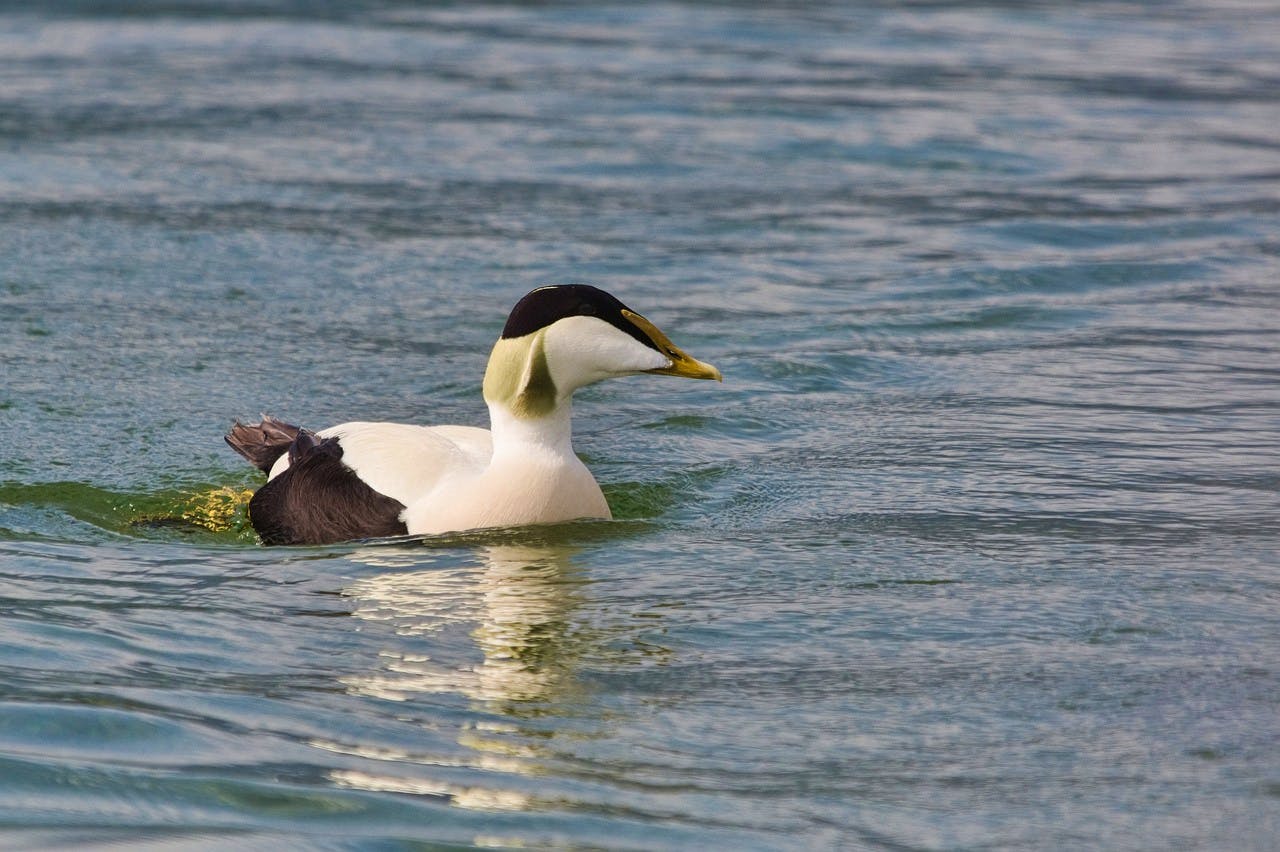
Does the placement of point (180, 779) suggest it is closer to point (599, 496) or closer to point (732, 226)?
point (599, 496)

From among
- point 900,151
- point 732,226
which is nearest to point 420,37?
point 900,151

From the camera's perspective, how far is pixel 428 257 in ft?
39.8

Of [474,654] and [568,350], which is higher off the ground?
[568,350]

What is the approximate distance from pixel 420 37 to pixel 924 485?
512 inches

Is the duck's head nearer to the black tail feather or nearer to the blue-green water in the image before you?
the blue-green water

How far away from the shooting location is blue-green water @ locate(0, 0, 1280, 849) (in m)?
4.94

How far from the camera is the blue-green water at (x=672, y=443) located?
195 inches

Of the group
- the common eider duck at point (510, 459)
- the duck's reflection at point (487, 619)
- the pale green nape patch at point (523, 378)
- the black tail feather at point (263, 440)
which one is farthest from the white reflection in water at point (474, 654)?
the black tail feather at point (263, 440)

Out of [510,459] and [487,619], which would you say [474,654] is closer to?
[487,619]

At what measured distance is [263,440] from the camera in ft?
26.1

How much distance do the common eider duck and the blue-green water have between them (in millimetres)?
152

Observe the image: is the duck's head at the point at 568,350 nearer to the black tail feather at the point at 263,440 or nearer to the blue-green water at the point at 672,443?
the blue-green water at the point at 672,443

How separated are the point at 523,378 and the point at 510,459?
11.8 inches

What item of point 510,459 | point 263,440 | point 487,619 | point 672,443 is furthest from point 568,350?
point 672,443
